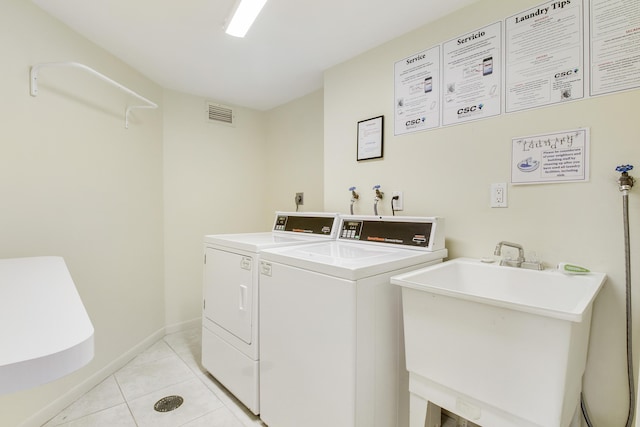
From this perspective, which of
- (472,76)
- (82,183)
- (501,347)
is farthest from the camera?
(82,183)

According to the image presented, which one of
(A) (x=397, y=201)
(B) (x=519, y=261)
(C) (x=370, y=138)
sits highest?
(C) (x=370, y=138)

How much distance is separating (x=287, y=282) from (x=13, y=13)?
75.9 inches

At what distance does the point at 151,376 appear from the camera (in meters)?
2.18

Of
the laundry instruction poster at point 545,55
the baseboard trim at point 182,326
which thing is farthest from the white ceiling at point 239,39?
the baseboard trim at point 182,326

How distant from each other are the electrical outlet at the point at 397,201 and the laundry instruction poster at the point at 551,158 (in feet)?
2.11

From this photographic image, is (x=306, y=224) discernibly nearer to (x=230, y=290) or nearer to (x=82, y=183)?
(x=230, y=290)

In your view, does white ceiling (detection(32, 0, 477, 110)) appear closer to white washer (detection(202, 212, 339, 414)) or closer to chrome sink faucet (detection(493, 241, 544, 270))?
white washer (detection(202, 212, 339, 414))

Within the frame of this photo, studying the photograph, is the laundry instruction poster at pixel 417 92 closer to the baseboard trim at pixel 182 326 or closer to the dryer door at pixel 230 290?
the dryer door at pixel 230 290

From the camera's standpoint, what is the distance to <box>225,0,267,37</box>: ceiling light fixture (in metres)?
1.55

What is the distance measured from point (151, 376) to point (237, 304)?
1.00 m

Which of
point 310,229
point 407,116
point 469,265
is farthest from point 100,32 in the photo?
point 469,265

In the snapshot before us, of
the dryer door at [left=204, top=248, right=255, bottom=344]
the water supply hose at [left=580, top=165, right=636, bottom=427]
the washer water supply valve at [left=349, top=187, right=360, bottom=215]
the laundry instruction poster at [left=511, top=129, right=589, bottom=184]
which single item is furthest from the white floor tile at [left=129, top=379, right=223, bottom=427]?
the laundry instruction poster at [left=511, top=129, right=589, bottom=184]

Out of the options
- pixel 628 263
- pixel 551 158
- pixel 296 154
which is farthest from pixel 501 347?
pixel 296 154

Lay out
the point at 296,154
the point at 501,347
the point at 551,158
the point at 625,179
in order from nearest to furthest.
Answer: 1. the point at 501,347
2. the point at 625,179
3. the point at 551,158
4. the point at 296,154
